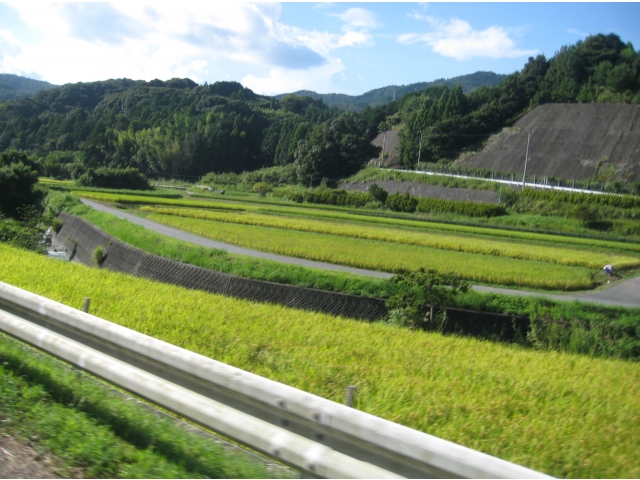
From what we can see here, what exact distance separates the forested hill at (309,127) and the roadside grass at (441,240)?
39.2 meters

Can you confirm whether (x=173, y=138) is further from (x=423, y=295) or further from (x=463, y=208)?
(x=423, y=295)

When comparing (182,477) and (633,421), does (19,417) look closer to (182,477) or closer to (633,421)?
(182,477)

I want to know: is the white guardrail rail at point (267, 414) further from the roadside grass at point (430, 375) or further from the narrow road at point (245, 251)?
the narrow road at point (245, 251)

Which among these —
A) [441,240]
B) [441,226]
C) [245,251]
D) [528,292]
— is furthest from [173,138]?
[528,292]

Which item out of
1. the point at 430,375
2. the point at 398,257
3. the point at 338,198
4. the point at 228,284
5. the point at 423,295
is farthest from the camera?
the point at 338,198

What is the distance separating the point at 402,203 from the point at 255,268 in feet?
129

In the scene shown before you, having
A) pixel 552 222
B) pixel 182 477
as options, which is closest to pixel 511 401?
pixel 182 477

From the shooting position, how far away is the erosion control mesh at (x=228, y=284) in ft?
57.7

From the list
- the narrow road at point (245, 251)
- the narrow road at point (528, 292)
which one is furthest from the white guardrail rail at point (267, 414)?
the narrow road at point (245, 251)

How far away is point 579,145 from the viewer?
69.6 meters

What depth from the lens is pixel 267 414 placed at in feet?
11.3

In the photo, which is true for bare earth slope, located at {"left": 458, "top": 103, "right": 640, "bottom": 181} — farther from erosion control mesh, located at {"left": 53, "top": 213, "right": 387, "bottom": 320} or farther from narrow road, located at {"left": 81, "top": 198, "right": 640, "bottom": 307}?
erosion control mesh, located at {"left": 53, "top": 213, "right": 387, "bottom": 320}

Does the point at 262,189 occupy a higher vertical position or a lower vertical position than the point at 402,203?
lower

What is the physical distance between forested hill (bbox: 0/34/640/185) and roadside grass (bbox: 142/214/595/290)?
47608 mm
